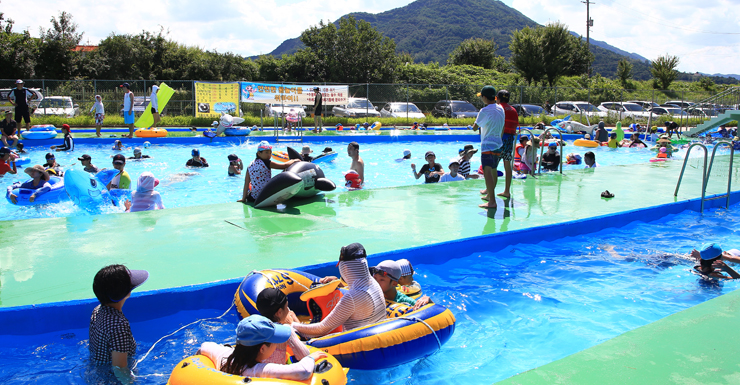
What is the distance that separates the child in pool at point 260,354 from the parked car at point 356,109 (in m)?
25.1

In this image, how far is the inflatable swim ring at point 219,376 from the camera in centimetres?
290

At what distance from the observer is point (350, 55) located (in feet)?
138

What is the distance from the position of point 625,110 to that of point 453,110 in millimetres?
11516

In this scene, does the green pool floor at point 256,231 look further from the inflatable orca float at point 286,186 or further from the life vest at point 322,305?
the life vest at point 322,305

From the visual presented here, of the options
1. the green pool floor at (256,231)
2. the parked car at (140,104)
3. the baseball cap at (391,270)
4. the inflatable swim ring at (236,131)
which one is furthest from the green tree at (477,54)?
the baseball cap at (391,270)

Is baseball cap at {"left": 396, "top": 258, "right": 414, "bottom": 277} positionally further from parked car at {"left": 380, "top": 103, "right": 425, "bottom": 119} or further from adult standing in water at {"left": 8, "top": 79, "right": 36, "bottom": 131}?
parked car at {"left": 380, "top": 103, "right": 425, "bottom": 119}

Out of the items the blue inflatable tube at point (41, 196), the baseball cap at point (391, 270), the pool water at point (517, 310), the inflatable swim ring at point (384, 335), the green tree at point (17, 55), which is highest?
the green tree at point (17, 55)

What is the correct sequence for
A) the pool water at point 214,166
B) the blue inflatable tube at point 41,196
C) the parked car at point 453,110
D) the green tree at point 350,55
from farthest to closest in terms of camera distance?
1. the green tree at point 350,55
2. the parked car at point 453,110
3. the pool water at point 214,166
4. the blue inflatable tube at point 41,196

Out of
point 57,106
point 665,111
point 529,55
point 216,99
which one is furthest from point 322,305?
point 529,55

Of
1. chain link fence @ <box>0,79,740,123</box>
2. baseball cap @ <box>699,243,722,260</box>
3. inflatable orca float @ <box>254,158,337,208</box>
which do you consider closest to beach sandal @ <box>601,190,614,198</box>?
baseball cap @ <box>699,243,722,260</box>

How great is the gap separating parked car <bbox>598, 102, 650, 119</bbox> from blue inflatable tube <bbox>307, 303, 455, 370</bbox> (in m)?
31.3

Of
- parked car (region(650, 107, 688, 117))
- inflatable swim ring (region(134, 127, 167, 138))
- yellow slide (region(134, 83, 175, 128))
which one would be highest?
parked car (region(650, 107, 688, 117))

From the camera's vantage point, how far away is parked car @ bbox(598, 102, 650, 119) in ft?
104

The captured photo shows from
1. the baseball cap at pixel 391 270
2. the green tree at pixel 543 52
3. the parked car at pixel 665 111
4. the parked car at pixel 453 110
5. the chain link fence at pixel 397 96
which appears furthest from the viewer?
the green tree at pixel 543 52
